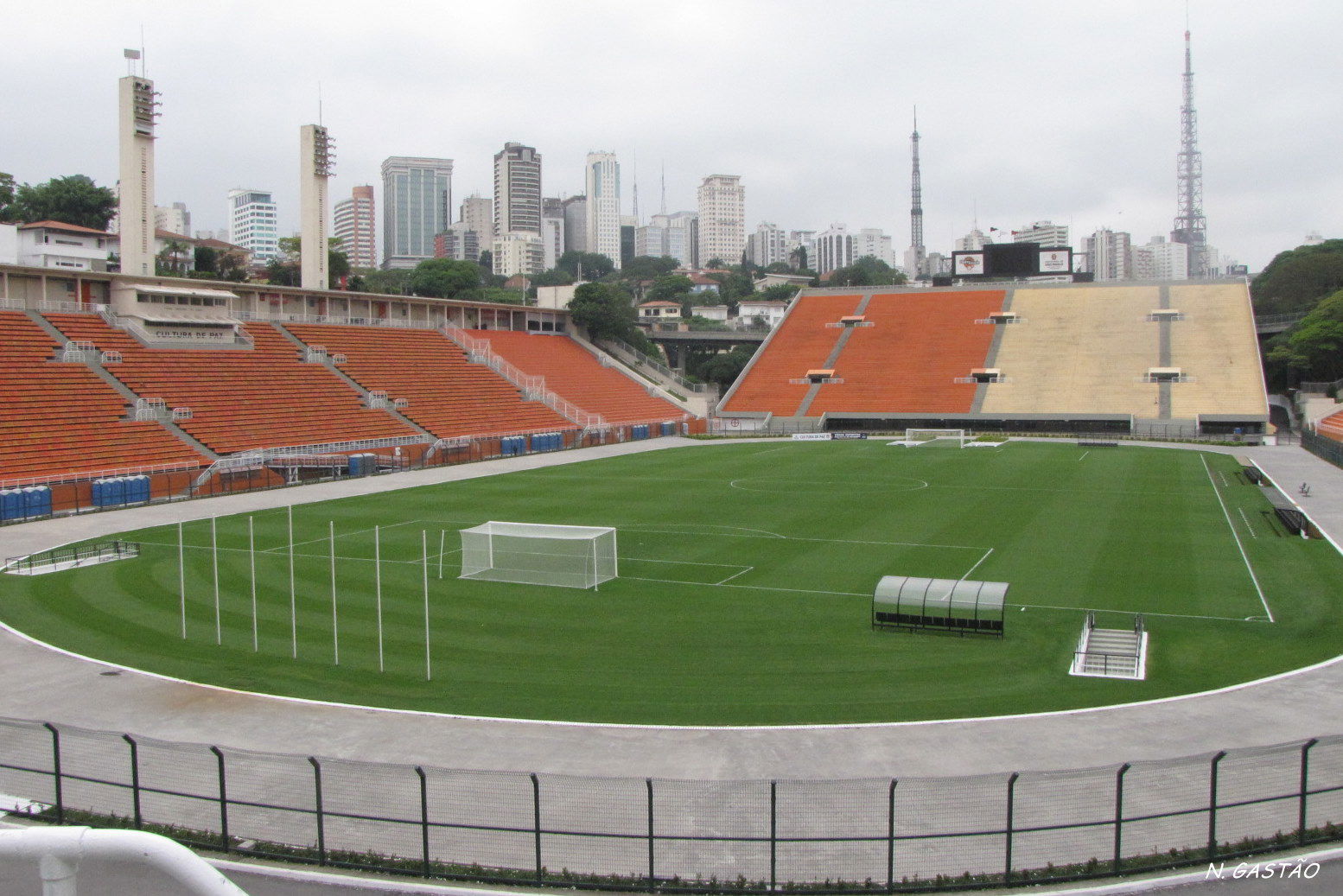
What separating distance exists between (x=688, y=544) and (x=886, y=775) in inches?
699

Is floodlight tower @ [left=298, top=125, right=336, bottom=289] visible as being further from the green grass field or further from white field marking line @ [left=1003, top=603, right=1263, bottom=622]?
white field marking line @ [left=1003, top=603, right=1263, bottom=622]

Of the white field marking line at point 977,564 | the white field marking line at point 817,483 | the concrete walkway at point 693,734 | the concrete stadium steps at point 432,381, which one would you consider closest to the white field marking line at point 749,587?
the white field marking line at point 977,564

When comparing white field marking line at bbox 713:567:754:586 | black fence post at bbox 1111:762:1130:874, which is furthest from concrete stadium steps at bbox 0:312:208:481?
black fence post at bbox 1111:762:1130:874

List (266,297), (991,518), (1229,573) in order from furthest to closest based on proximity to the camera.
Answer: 1. (266,297)
2. (991,518)
3. (1229,573)

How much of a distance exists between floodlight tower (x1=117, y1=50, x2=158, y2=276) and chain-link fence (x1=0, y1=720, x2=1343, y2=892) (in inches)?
2160

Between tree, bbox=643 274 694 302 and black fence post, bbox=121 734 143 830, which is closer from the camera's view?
black fence post, bbox=121 734 143 830

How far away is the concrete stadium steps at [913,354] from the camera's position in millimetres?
80500

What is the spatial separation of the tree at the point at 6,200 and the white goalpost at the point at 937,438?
7969 cm

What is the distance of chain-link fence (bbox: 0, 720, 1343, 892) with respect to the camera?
33.7 ft

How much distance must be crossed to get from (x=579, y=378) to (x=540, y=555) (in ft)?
180

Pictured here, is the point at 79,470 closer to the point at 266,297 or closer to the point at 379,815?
the point at 266,297

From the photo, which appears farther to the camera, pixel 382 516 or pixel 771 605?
pixel 382 516

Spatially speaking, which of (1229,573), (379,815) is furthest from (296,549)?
(1229,573)

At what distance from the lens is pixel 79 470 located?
4125cm
